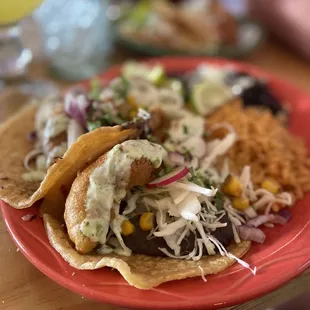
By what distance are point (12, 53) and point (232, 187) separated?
1.45m

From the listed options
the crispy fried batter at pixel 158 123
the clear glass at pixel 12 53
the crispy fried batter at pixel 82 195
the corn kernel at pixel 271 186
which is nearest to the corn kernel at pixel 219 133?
the crispy fried batter at pixel 158 123

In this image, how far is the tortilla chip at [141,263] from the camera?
1.52m

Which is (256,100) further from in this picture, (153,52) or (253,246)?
(253,246)

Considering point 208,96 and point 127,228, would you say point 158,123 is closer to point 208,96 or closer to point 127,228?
point 208,96

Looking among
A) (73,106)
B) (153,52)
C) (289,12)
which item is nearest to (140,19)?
(153,52)

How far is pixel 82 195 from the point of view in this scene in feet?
5.37

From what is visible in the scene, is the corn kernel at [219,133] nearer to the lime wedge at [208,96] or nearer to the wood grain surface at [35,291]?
the lime wedge at [208,96]

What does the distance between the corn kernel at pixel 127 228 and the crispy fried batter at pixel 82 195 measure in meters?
0.11

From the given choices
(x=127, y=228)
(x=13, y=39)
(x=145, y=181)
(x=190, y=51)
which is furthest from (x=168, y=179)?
(x=190, y=51)

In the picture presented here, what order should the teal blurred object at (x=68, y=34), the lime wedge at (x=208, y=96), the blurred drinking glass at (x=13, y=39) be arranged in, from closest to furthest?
the blurred drinking glass at (x=13, y=39), the lime wedge at (x=208, y=96), the teal blurred object at (x=68, y=34)

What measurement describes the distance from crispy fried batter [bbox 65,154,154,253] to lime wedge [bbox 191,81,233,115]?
89 cm

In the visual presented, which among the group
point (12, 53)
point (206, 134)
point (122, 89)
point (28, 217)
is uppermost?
point (206, 134)

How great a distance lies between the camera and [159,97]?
243 cm

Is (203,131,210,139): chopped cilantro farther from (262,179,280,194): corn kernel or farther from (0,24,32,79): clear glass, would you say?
(0,24,32,79): clear glass
